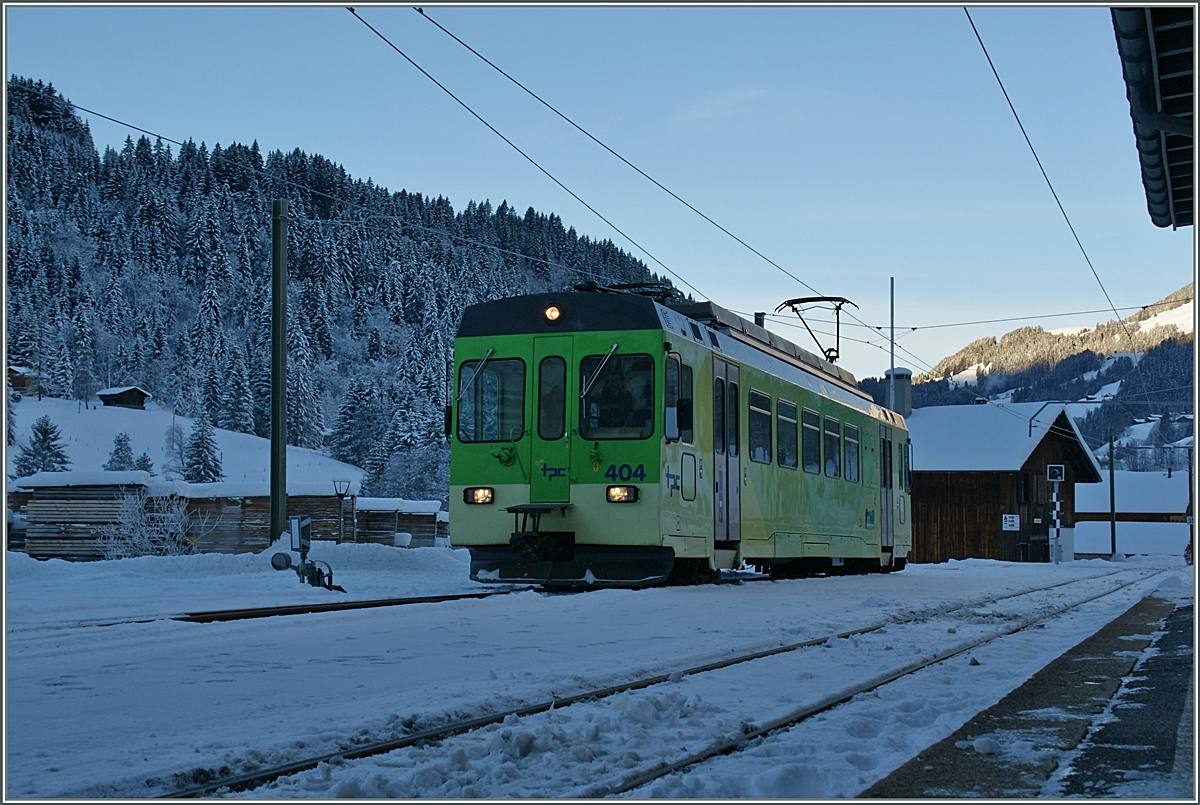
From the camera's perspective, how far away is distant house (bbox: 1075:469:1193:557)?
263ft

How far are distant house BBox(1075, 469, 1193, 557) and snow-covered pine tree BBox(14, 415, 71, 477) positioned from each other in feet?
225

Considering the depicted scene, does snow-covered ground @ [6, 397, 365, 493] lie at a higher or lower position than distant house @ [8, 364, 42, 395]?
lower

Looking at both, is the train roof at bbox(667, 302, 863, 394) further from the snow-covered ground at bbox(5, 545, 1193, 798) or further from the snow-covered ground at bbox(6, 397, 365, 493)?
the snow-covered ground at bbox(6, 397, 365, 493)

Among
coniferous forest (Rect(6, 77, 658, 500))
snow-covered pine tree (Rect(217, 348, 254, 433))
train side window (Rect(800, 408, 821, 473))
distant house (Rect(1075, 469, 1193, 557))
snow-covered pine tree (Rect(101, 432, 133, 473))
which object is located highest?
coniferous forest (Rect(6, 77, 658, 500))

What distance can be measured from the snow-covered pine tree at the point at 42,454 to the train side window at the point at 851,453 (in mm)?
72925

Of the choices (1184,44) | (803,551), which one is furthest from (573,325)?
(1184,44)

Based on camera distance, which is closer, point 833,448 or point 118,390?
point 833,448

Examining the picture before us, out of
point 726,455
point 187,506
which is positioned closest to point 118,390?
point 187,506

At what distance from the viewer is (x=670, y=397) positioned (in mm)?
Result: 13477

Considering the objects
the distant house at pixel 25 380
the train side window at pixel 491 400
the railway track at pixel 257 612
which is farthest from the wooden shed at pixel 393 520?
the distant house at pixel 25 380

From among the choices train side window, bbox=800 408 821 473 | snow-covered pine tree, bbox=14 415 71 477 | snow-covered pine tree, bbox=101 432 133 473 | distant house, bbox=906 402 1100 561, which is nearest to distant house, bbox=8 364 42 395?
snow-covered pine tree, bbox=101 432 133 473

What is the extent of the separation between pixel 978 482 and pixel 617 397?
36.4m

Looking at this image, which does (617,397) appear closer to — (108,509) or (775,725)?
(775,725)

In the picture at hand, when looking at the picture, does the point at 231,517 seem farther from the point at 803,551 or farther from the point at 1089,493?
the point at 1089,493
